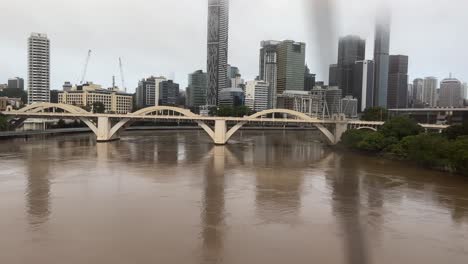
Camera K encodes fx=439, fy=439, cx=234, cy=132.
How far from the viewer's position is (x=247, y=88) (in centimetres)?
10881

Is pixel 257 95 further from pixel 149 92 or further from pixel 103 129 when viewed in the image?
pixel 103 129

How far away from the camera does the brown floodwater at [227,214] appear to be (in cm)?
956

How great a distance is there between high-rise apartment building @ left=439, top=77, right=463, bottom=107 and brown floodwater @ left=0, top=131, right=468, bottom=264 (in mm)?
70133

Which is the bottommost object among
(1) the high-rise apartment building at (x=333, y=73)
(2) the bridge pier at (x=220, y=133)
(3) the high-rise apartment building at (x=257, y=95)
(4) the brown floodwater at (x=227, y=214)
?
(4) the brown floodwater at (x=227, y=214)

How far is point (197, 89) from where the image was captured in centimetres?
12575

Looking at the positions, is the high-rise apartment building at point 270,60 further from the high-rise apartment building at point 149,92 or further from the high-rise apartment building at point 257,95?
the high-rise apartment building at point 149,92

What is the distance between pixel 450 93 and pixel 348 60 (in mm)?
92660

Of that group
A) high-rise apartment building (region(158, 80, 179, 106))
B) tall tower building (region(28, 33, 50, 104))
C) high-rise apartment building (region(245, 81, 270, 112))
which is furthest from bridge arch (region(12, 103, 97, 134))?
high-rise apartment building (region(158, 80, 179, 106))

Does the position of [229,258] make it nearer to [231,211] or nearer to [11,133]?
[231,211]

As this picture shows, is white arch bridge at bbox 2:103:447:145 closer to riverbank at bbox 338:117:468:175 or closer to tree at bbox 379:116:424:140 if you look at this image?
riverbank at bbox 338:117:468:175

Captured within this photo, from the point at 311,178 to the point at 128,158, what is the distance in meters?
12.7

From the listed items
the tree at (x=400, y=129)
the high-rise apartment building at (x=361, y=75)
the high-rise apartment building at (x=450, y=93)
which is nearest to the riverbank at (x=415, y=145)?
the tree at (x=400, y=129)

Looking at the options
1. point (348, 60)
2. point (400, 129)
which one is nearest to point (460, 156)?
point (400, 129)

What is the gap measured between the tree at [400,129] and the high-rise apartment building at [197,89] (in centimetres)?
9137
